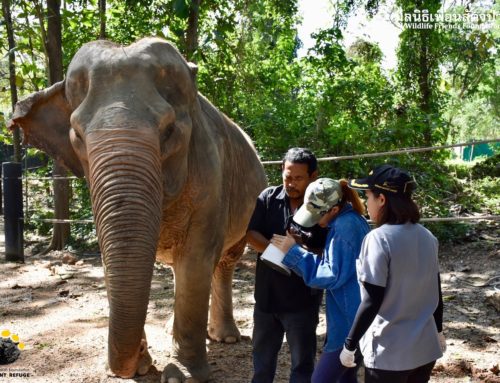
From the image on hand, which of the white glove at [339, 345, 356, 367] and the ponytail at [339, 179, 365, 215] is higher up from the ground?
the ponytail at [339, 179, 365, 215]

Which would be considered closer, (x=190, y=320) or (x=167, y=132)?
(x=167, y=132)

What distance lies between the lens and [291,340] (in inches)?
140

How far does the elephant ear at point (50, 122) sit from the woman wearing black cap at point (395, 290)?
247 cm

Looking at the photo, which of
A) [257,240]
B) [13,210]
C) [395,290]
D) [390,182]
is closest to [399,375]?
[395,290]

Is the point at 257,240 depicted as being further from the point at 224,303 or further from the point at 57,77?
the point at 57,77

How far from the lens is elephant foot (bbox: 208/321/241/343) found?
18.4 feet

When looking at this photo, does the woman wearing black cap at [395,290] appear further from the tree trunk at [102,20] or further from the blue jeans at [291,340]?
the tree trunk at [102,20]

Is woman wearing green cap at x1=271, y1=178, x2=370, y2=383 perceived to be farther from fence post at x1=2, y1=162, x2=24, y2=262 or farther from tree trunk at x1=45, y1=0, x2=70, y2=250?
fence post at x1=2, y1=162, x2=24, y2=262

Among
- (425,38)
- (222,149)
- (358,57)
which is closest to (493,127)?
(358,57)

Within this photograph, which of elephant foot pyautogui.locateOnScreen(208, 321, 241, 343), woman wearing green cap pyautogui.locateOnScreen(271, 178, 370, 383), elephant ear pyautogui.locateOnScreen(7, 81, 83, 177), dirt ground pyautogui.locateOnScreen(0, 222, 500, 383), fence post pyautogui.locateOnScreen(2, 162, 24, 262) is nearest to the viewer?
woman wearing green cap pyautogui.locateOnScreen(271, 178, 370, 383)

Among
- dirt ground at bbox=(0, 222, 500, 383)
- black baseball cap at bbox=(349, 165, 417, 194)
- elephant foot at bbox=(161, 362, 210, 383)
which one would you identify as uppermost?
black baseball cap at bbox=(349, 165, 417, 194)

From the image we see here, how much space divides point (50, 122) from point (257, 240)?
1.96m

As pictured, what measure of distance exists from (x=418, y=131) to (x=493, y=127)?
2859 centimetres
